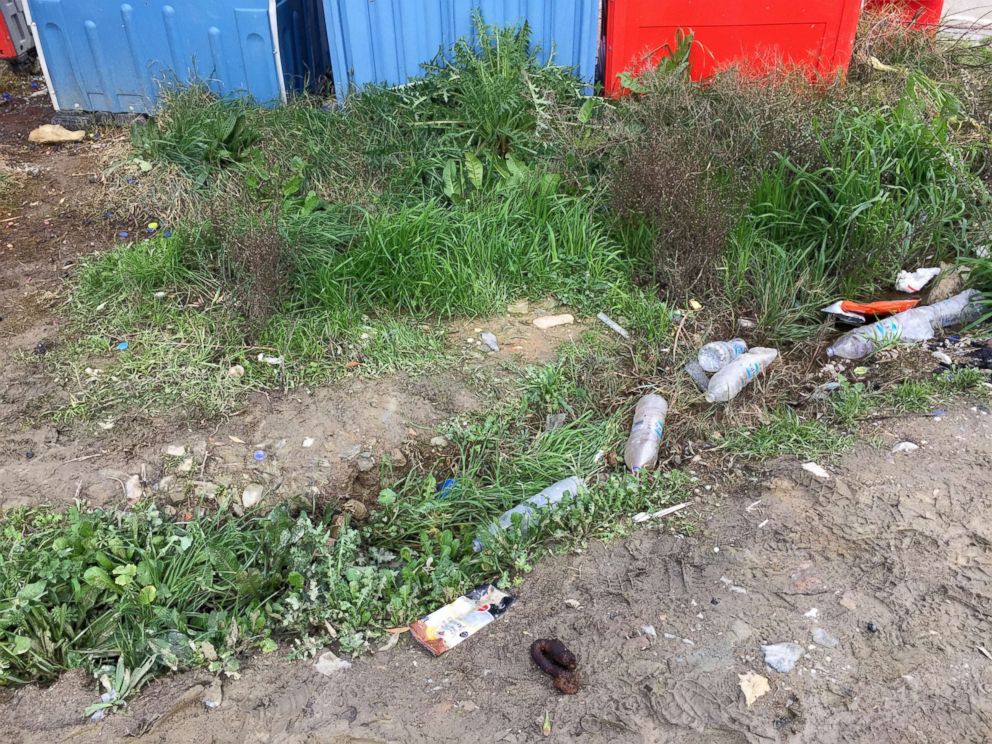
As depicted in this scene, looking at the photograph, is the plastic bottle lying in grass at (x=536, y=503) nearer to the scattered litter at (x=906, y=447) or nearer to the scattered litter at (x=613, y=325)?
the scattered litter at (x=613, y=325)

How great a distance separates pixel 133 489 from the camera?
9.64ft

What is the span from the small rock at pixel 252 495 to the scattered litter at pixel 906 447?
2.28 meters

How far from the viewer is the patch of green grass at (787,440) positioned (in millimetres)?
3020

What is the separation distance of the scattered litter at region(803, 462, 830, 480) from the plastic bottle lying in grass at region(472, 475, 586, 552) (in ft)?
2.61

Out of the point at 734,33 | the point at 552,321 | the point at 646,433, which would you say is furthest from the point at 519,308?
the point at 734,33

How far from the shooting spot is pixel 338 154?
4.46 m

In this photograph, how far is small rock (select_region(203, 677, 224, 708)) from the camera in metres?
2.22

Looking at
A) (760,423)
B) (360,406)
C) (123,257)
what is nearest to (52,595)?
(360,406)

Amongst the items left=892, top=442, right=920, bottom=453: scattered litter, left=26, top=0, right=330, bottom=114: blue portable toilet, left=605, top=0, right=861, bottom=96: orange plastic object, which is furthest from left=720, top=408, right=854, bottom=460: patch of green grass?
left=26, top=0, right=330, bottom=114: blue portable toilet

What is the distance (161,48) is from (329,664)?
3.92 m

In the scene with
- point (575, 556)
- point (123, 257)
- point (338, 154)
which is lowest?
point (575, 556)

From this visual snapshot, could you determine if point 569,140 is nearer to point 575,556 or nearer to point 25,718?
point 575,556

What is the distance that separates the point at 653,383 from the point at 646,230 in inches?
35.5

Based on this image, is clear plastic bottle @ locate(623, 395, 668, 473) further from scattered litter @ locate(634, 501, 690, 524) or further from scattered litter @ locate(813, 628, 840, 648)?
scattered litter @ locate(813, 628, 840, 648)
